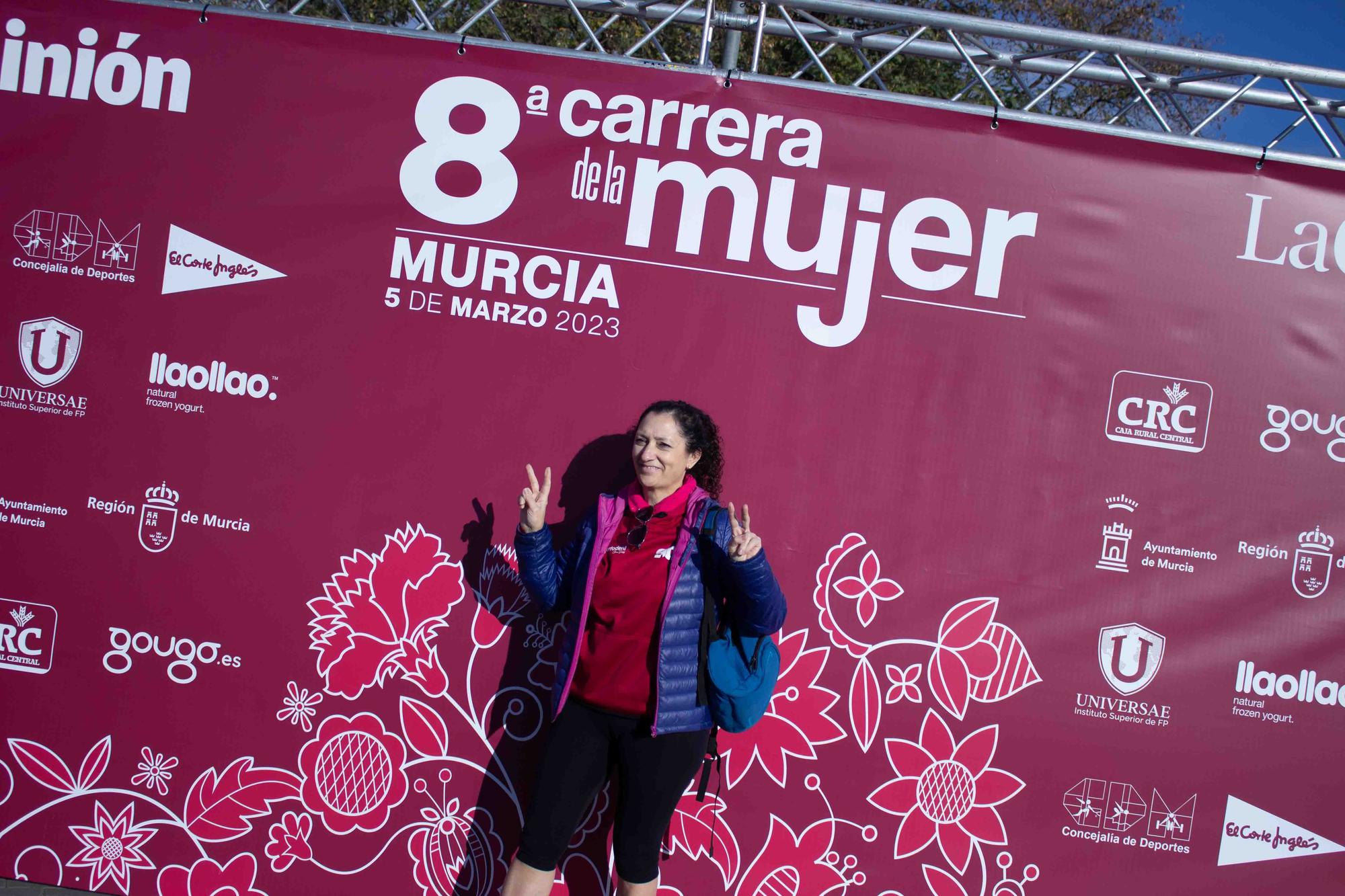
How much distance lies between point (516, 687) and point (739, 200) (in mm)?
→ 1702

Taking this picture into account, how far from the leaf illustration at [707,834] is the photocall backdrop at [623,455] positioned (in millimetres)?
11

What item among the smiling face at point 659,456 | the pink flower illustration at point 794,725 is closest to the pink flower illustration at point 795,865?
the pink flower illustration at point 794,725

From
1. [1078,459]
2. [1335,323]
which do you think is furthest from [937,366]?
[1335,323]

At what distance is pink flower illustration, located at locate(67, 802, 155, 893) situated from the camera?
9.98ft

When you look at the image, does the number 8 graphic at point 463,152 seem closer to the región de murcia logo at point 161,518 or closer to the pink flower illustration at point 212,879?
the región de murcia logo at point 161,518

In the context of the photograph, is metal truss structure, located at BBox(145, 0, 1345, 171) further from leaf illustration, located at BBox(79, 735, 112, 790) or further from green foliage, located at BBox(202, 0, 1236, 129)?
green foliage, located at BBox(202, 0, 1236, 129)

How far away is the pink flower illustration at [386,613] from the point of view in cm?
303

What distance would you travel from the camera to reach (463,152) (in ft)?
9.96

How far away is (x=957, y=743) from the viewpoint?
299 cm

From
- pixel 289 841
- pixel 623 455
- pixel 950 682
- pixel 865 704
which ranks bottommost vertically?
pixel 289 841

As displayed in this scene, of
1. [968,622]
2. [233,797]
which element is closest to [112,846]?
[233,797]

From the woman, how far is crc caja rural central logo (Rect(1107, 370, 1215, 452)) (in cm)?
131

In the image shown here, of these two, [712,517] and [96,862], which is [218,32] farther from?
[96,862]

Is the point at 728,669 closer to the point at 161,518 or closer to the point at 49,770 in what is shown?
the point at 161,518
